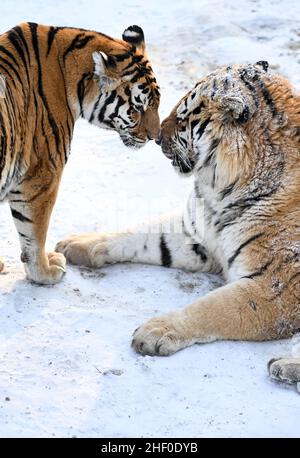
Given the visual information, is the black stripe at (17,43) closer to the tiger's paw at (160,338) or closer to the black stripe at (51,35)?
the black stripe at (51,35)

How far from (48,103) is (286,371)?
144cm

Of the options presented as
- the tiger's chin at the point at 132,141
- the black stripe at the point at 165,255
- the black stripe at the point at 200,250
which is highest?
the tiger's chin at the point at 132,141

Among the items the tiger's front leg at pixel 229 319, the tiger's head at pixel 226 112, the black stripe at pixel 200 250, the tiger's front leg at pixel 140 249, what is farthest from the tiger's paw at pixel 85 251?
the tiger's front leg at pixel 229 319

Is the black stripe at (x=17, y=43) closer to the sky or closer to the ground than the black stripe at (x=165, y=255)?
closer to the sky

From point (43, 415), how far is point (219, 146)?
1421 millimetres

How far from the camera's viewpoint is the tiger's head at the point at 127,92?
3775mm

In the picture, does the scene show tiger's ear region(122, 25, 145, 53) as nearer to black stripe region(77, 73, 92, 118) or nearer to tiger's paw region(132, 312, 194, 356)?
black stripe region(77, 73, 92, 118)

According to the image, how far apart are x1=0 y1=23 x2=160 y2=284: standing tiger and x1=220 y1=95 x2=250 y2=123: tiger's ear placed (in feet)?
1.27

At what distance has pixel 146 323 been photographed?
346 cm

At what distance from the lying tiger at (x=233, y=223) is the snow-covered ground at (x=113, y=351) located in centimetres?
8

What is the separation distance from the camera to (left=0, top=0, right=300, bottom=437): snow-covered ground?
9.88 ft

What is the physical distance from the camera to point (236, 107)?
366 centimetres

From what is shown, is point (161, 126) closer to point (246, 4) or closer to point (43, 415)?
point (43, 415)

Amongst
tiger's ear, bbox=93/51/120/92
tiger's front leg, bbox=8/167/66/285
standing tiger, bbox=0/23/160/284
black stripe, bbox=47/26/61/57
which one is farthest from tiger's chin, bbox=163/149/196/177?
black stripe, bbox=47/26/61/57
